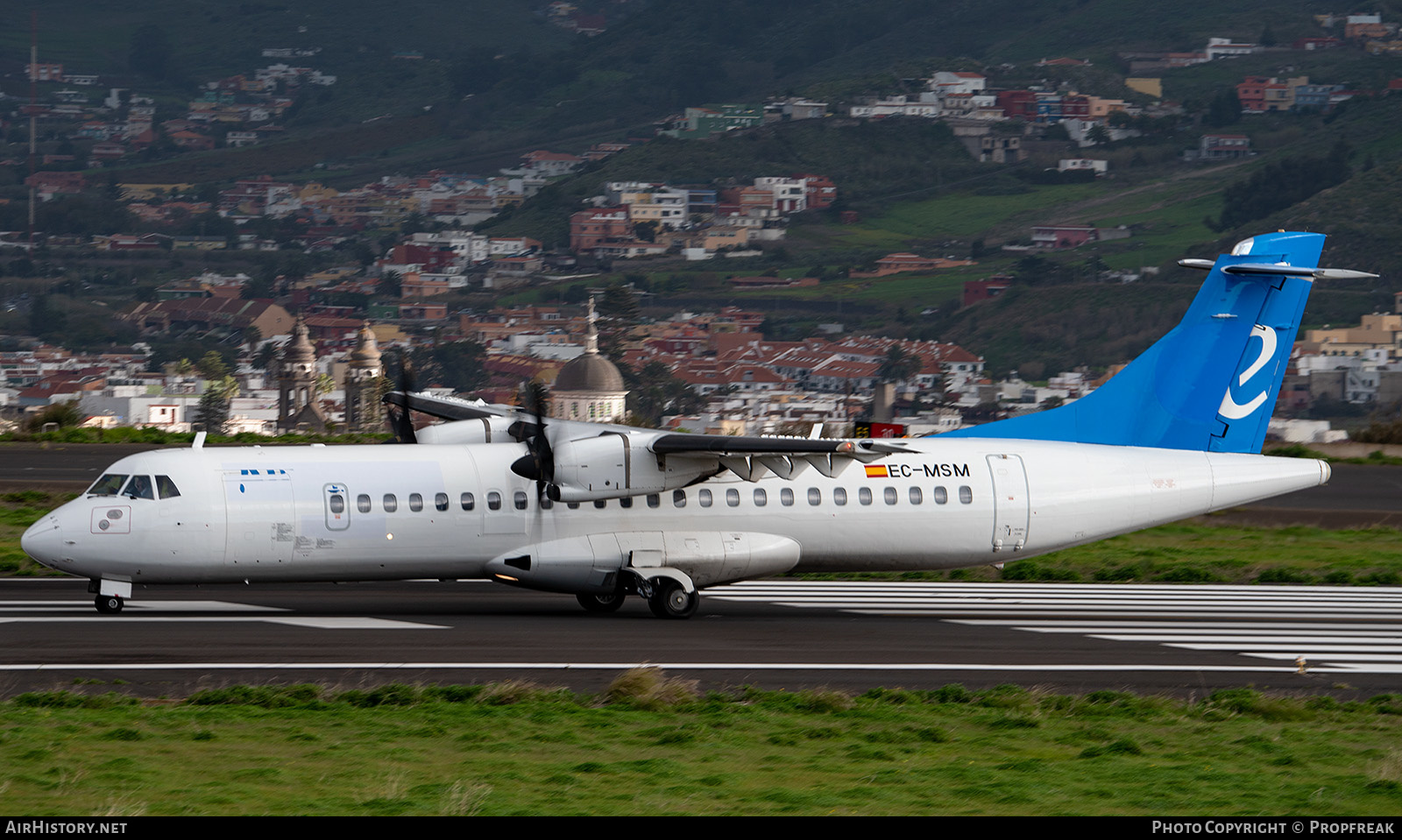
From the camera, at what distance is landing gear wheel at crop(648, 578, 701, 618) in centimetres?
2133

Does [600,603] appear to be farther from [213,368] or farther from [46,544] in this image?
[213,368]

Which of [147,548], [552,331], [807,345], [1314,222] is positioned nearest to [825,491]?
[147,548]

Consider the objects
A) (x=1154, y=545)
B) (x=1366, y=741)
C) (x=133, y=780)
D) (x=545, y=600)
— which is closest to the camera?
(x=133, y=780)

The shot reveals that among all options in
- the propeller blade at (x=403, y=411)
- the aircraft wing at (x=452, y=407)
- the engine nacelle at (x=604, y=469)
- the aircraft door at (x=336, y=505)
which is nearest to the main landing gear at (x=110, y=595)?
the aircraft door at (x=336, y=505)

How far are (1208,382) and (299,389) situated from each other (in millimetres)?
118191

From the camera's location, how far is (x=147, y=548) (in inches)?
784

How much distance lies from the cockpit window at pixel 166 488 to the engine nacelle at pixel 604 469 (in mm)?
4930

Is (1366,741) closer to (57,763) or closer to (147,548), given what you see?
(57,763)

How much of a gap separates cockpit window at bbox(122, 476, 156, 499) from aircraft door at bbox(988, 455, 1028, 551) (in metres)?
11.9

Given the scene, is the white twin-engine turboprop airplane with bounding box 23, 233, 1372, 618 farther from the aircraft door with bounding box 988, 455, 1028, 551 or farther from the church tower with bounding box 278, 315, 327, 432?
the church tower with bounding box 278, 315, 327, 432

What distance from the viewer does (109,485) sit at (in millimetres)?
20266

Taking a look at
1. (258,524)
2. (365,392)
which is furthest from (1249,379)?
(365,392)

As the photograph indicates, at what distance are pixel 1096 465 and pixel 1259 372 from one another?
11.7ft

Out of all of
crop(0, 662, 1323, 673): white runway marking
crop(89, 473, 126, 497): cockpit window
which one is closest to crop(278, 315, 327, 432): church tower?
crop(89, 473, 126, 497): cockpit window
